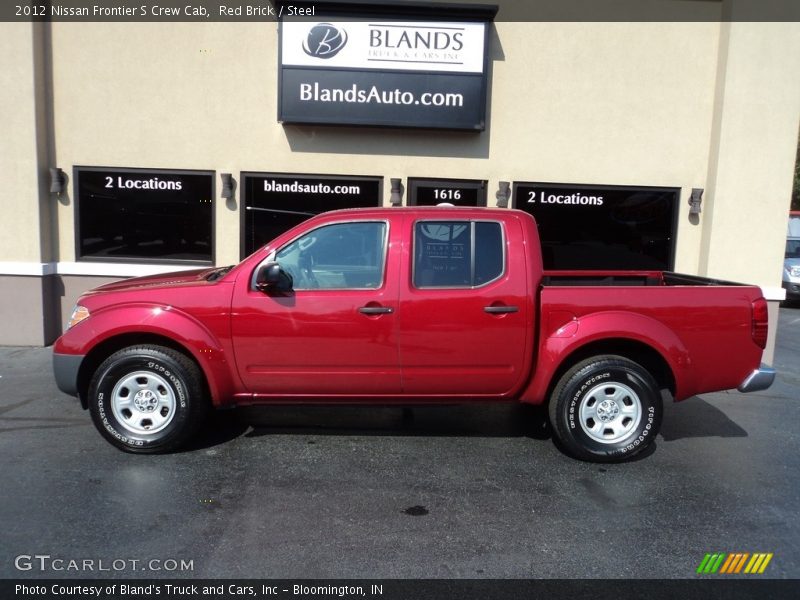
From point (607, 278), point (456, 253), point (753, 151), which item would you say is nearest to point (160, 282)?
point (456, 253)

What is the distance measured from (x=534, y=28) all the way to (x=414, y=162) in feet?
7.69

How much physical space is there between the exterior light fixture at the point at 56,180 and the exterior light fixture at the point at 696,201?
842cm

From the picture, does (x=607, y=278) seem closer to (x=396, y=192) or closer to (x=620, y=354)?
(x=620, y=354)

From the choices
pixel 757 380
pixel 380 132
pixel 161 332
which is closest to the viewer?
pixel 161 332

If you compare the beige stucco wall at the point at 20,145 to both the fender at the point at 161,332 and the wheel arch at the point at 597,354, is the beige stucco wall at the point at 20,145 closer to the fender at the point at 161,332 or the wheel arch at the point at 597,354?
the fender at the point at 161,332

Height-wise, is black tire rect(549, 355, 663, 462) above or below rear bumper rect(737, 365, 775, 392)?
below

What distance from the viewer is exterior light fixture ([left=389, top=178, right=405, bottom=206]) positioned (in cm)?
857

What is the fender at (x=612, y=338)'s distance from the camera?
4836 millimetres

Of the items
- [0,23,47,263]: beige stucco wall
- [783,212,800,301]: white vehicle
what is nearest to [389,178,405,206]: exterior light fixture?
[0,23,47,263]: beige stucco wall

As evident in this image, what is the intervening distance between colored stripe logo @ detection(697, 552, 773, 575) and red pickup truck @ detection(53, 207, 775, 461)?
1.32 meters

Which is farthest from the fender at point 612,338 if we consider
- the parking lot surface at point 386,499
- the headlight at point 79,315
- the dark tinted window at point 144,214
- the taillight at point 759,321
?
the dark tinted window at point 144,214

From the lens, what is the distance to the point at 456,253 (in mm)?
4992

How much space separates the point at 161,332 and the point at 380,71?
5.05m

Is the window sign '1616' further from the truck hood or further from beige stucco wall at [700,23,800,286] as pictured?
the truck hood
